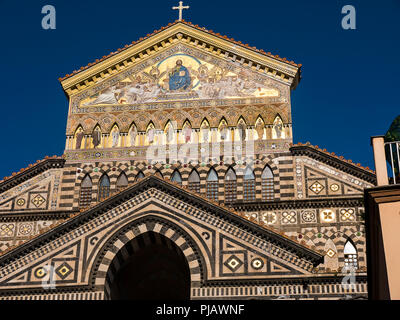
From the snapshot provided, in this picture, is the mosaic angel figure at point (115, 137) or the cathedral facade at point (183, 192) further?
the mosaic angel figure at point (115, 137)

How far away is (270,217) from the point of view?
1315 inches

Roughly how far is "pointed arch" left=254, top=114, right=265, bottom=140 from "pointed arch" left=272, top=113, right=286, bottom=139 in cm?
47

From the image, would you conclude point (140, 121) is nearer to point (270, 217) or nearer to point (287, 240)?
point (270, 217)

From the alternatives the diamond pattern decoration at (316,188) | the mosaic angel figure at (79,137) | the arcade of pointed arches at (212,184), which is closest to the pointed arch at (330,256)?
the diamond pattern decoration at (316,188)

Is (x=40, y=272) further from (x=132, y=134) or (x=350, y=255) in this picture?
(x=350, y=255)

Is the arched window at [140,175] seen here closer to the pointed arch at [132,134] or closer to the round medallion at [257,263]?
the pointed arch at [132,134]

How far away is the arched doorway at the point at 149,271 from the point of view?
89.3 feet

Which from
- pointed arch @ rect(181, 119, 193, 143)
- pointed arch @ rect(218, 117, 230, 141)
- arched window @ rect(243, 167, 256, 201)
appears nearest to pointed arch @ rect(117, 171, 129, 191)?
pointed arch @ rect(181, 119, 193, 143)

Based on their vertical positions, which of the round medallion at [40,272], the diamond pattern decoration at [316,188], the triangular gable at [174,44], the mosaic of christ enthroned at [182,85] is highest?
the triangular gable at [174,44]

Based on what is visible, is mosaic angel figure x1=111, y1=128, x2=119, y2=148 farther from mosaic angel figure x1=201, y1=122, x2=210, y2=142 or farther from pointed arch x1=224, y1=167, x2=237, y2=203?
pointed arch x1=224, y1=167, x2=237, y2=203

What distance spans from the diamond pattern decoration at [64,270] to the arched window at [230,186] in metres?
9.55
